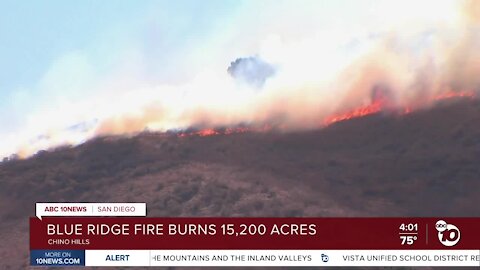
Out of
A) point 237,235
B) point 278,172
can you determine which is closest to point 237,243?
point 237,235

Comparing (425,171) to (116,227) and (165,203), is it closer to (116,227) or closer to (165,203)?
(165,203)

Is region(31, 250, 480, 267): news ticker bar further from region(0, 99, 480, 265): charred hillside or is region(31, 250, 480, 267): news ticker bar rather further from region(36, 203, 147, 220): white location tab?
region(0, 99, 480, 265): charred hillside

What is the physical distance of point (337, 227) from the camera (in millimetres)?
58438

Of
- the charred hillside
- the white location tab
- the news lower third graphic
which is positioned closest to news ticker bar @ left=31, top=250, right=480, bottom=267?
the news lower third graphic

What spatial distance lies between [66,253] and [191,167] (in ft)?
112

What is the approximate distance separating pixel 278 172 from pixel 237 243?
99.6 feet

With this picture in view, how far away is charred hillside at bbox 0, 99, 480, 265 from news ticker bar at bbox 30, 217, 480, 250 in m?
18.2

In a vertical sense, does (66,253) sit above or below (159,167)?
below

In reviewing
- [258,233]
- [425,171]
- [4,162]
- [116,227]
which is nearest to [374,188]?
[425,171]

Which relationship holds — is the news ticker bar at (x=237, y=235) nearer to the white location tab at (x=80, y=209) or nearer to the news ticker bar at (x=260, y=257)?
the news ticker bar at (x=260, y=257)

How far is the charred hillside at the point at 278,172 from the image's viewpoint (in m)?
78.9

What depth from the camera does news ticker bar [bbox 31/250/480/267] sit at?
53094 millimetres

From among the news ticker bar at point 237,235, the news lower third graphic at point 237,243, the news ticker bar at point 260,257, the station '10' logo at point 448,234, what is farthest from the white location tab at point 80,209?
the station '10' logo at point 448,234

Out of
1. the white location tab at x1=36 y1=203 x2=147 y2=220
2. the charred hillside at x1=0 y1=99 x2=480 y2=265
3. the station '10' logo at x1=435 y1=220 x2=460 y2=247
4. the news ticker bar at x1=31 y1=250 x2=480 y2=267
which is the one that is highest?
the charred hillside at x1=0 y1=99 x2=480 y2=265
